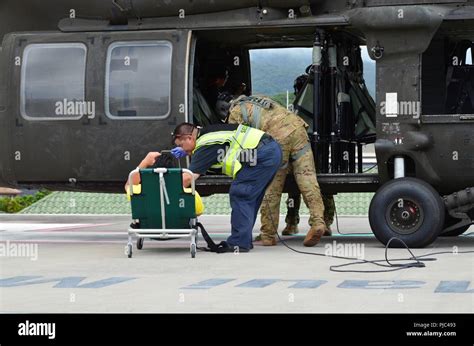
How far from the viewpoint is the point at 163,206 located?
12.2 meters

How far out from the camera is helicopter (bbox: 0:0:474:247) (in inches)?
521

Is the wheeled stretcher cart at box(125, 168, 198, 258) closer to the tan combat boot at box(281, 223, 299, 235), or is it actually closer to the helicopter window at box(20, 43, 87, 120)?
the helicopter window at box(20, 43, 87, 120)

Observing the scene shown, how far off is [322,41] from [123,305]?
676 cm

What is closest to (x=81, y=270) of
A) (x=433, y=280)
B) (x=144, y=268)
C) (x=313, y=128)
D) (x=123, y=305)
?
(x=144, y=268)

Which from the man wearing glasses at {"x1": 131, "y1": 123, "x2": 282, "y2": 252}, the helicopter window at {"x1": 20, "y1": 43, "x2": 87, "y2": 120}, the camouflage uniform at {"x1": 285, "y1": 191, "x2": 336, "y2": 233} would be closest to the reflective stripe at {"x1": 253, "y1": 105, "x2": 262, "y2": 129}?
the man wearing glasses at {"x1": 131, "y1": 123, "x2": 282, "y2": 252}

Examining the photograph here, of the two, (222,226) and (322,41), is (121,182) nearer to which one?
(322,41)

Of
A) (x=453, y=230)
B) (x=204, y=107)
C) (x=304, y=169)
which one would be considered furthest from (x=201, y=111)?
(x=453, y=230)

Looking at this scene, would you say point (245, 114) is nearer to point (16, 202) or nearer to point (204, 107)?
point (204, 107)

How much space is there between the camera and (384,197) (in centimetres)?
1306

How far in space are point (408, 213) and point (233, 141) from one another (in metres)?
2.31

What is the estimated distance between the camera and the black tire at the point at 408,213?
42.3 feet

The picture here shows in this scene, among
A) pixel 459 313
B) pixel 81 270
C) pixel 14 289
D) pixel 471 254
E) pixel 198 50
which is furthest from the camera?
pixel 198 50
